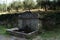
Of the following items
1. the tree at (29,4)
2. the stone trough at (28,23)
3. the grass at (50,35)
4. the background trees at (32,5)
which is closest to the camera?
the grass at (50,35)

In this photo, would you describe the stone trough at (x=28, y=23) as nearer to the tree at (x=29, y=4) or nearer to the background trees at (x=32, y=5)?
the background trees at (x=32, y=5)

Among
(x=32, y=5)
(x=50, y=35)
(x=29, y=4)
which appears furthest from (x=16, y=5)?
(x=50, y=35)

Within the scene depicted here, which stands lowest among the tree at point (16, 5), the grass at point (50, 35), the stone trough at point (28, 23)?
the grass at point (50, 35)

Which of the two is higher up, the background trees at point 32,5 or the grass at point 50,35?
the background trees at point 32,5

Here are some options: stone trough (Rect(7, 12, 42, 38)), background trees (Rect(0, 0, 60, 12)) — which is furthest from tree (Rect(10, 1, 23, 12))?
stone trough (Rect(7, 12, 42, 38))

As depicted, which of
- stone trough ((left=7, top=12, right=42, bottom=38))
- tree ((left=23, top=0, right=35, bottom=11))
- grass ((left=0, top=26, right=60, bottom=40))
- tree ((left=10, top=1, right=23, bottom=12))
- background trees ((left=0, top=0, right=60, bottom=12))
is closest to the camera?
grass ((left=0, top=26, right=60, bottom=40))

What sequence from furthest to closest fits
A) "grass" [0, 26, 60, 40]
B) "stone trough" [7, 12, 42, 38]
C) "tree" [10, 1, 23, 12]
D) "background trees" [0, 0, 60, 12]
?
1. "tree" [10, 1, 23, 12]
2. "background trees" [0, 0, 60, 12]
3. "stone trough" [7, 12, 42, 38]
4. "grass" [0, 26, 60, 40]

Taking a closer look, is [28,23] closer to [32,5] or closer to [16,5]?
[32,5]

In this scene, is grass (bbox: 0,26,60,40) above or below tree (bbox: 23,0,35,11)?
below

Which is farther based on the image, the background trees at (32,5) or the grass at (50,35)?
the background trees at (32,5)

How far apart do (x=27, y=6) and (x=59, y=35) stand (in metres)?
8.21

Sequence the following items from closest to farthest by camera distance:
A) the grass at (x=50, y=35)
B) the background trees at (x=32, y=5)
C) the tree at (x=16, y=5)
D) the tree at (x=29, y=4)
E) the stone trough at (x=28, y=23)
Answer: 1. the grass at (x=50, y=35)
2. the stone trough at (x=28, y=23)
3. the background trees at (x=32, y=5)
4. the tree at (x=29, y=4)
5. the tree at (x=16, y=5)

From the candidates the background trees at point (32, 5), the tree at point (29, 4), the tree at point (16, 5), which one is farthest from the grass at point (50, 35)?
the tree at point (16, 5)

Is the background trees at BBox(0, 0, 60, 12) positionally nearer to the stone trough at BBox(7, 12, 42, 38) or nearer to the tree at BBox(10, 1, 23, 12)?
the tree at BBox(10, 1, 23, 12)
